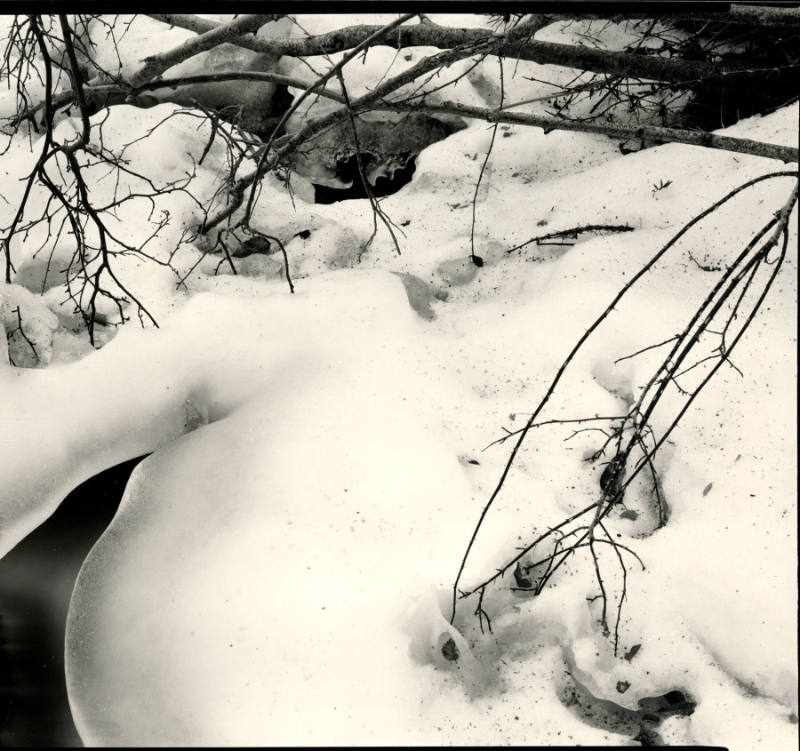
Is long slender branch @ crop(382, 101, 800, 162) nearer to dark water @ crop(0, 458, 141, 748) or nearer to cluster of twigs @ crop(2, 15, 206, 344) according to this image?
cluster of twigs @ crop(2, 15, 206, 344)

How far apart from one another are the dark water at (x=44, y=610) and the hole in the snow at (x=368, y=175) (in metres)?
1.16

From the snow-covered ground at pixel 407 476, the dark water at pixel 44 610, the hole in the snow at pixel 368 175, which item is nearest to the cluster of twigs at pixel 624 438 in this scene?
the snow-covered ground at pixel 407 476

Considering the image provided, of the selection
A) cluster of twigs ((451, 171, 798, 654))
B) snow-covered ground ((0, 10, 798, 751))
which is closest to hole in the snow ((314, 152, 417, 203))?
snow-covered ground ((0, 10, 798, 751))

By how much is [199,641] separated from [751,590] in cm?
84

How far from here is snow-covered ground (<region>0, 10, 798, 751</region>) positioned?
104 centimetres

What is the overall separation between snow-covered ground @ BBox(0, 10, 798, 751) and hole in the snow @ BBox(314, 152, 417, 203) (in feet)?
0.63

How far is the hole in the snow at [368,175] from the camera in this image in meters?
2.28

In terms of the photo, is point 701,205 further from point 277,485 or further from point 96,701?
point 96,701

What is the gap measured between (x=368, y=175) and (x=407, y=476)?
4.35 ft

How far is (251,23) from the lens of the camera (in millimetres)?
1615

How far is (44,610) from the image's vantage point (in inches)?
44.5

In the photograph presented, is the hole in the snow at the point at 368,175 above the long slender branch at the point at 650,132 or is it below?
below

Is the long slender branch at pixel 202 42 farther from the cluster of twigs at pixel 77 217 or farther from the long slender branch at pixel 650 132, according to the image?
the long slender branch at pixel 650 132

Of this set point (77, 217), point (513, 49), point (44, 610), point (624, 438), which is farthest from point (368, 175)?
point (44, 610)
